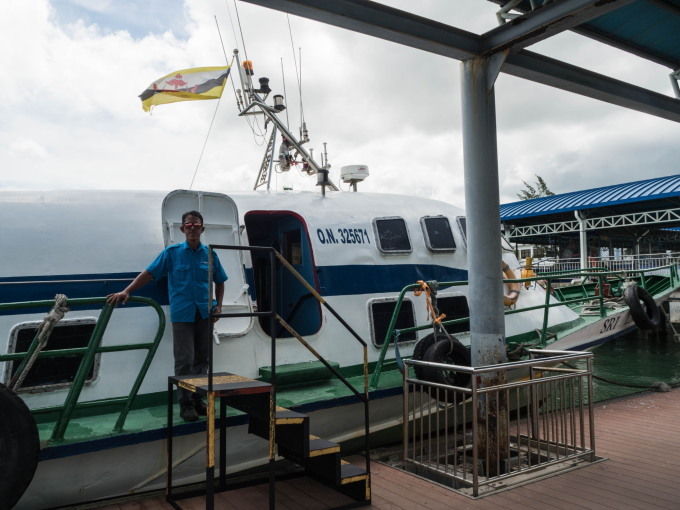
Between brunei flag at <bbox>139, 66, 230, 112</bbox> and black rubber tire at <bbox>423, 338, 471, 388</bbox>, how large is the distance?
4.09 m

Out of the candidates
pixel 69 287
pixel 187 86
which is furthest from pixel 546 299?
pixel 69 287

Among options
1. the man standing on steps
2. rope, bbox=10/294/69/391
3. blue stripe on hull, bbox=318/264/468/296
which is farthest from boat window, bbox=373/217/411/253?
rope, bbox=10/294/69/391

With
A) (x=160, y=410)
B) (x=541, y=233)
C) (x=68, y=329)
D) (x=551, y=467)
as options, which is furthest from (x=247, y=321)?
(x=541, y=233)

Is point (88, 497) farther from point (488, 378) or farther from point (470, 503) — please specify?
point (488, 378)

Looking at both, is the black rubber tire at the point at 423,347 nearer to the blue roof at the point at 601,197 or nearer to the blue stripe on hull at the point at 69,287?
the blue stripe on hull at the point at 69,287

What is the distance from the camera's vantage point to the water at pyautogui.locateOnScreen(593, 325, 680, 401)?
37.9 ft

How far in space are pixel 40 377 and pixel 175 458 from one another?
1.35 metres

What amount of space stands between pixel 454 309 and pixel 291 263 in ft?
7.38

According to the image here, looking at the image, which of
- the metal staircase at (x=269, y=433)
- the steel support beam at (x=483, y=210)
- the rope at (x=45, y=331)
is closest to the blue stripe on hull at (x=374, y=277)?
the steel support beam at (x=483, y=210)

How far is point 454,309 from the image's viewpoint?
7465 millimetres

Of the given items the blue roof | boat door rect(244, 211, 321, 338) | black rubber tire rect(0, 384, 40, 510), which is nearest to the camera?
black rubber tire rect(0, 384, 40, 510)

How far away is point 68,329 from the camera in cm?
504

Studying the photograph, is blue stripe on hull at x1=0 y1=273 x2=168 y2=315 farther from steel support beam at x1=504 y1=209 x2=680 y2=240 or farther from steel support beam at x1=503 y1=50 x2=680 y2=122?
steel support beam at x1=504 y1=209 x2=680 y2=240

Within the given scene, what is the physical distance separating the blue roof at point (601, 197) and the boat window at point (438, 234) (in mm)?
19718
